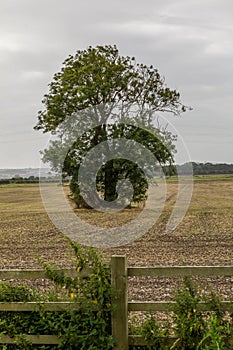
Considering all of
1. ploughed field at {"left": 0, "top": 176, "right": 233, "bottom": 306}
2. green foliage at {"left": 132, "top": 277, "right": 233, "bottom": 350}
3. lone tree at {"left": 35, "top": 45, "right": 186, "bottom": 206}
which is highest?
lone tree at {"left": 35, "top": 45, "right": 186, "bottom": 206}

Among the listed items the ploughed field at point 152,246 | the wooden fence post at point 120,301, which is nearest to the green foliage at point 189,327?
the wooden fence post at point 120,301

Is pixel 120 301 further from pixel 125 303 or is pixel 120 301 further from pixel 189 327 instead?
pixel 189 327

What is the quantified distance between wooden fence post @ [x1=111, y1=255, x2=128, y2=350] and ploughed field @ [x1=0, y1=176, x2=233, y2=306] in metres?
0.83

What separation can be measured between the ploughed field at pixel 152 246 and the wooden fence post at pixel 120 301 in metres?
0.83

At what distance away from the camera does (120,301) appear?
4.55 m

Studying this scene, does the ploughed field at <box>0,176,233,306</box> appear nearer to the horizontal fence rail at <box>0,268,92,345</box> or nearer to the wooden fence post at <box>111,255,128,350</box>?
the horizontal fence rail at <box>0,268,92,345</box>

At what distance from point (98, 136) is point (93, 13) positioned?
9.40m

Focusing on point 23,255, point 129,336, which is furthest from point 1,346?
point 23,255

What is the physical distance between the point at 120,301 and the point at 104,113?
22165 mm

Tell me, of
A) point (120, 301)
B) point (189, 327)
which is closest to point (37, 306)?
point (120, 301)

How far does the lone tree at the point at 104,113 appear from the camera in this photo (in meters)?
25.3

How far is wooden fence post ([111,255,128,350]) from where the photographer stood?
4.55 metres

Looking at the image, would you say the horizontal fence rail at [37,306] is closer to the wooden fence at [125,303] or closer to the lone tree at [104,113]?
the wooden fence at [125,303]

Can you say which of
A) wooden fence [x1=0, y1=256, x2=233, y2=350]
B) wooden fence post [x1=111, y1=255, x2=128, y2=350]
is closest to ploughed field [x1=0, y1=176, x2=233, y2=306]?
wooden fence [x1=0, y1=256, x2=233, y2=350]
